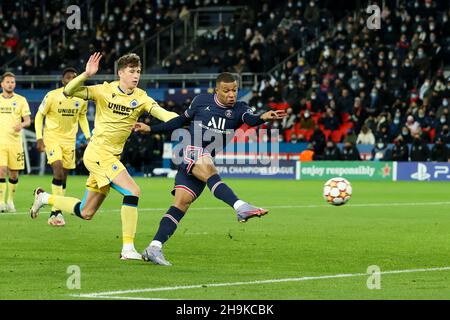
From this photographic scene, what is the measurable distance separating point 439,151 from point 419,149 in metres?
0.71

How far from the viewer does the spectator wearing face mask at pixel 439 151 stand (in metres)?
35.5

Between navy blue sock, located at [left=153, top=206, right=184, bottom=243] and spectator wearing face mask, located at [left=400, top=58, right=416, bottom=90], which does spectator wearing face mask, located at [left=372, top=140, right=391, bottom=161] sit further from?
navy blue sock, located at [left=153, top=206, right=184, bottom=243]

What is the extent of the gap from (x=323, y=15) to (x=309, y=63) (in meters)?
2.71

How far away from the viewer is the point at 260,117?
1219cm

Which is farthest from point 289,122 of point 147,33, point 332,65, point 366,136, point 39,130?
point 39,130

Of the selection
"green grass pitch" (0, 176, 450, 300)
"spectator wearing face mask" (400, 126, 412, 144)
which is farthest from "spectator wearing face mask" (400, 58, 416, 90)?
"green grass pitch" (0, 176, 450, 300)

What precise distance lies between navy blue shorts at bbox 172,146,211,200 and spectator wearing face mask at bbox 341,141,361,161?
25.4 metres

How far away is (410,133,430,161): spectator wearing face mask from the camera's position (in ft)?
118

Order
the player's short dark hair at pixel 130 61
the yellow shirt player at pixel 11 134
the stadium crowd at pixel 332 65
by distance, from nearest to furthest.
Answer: the player's short dark hair at pixel 130 61 → the yellow shirt player at pixel 11 134 → the stadium crowd at pixel 332 65

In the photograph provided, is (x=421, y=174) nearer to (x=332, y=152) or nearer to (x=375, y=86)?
(x=332, y=152)

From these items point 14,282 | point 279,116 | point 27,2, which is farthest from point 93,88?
point 27,2

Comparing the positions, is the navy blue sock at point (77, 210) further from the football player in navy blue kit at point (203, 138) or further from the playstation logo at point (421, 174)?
the playstation logo at point (421, 174)

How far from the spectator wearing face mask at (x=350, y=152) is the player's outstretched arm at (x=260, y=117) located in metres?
25.2

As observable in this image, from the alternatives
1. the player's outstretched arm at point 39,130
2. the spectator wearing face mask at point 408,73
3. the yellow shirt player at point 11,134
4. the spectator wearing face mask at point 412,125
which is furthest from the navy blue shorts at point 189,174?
the spectator wearing face mask at point 408,73
